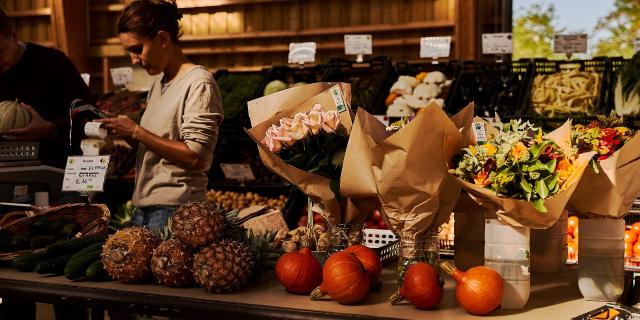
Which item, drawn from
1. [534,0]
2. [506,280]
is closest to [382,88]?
[534,0]

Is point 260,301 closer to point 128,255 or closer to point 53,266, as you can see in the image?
point 128,255

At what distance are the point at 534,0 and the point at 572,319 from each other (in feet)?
18.5

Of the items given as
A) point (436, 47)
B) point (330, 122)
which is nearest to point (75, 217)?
point (330, 122)

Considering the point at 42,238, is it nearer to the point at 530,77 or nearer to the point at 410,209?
the point at 410,209

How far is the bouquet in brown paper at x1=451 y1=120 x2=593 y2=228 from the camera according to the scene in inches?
73.7

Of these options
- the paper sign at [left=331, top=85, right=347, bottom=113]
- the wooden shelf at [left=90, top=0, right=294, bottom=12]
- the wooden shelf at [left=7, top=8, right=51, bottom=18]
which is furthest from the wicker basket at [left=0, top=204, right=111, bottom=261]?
the wooden shelf at [left=7, top=8, right=51, bottom=18]

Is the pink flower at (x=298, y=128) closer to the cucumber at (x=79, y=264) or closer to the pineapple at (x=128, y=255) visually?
the pineapple at (x=128, y=255)

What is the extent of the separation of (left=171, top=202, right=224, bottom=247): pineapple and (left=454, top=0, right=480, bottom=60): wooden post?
5.36 m

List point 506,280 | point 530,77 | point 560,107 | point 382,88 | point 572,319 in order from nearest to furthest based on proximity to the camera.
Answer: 1. point 572,319
2. point 506,280
3. point 560,107
4. point 530,77
5. point 382,88

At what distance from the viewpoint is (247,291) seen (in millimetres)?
2186

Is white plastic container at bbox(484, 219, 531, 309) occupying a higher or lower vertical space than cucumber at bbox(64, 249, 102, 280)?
higher

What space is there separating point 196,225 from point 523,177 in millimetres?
887

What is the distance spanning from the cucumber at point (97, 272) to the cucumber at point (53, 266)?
14 cm

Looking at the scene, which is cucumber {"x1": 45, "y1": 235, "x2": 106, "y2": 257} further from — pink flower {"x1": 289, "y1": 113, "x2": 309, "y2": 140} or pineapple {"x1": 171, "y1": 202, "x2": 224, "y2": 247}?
pink flower {"x1": 289, "y1": 113, "x2": 309, "y2": 140}
